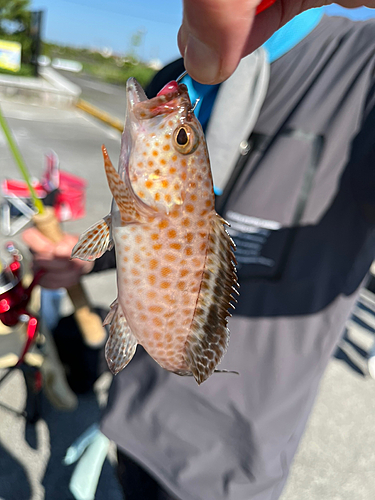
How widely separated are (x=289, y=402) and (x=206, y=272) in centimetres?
91

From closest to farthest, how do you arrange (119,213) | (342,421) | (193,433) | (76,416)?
(119,213) → (193,433) → (76,416) → (342,421)

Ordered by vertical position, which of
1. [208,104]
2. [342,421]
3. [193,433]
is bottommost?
[342,421]

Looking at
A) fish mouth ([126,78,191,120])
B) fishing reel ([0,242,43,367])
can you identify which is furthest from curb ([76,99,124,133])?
fish mouth ([126,78,191,120])

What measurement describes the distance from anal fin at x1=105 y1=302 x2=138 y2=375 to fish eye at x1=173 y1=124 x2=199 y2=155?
415mm

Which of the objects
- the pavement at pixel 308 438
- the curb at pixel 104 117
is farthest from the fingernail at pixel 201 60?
the curb at pixel 104 117

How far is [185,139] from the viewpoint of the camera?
830mm

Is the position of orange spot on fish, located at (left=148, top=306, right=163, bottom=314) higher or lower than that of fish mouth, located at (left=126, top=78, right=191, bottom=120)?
lower

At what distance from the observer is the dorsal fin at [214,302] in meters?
0.81

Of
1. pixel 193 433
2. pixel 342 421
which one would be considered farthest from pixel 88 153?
pixel 193 433

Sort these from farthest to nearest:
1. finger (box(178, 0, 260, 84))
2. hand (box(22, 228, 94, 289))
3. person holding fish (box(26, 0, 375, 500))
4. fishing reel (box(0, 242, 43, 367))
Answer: fishing reel (box(0, 242, 43, 367)) < hand (box(22, 228, 94, 289)) < person holding fish (box(26, 0, 375, 500)) < finger (box(178, 0, 260, 84))

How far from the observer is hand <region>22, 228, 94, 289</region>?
65.7 inches

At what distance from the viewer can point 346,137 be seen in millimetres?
1361

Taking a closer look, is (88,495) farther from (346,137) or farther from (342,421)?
(346,137)

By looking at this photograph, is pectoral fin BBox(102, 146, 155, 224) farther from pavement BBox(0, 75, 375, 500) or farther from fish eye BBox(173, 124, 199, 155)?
pavement BBox(0, 75, 375, 500)
